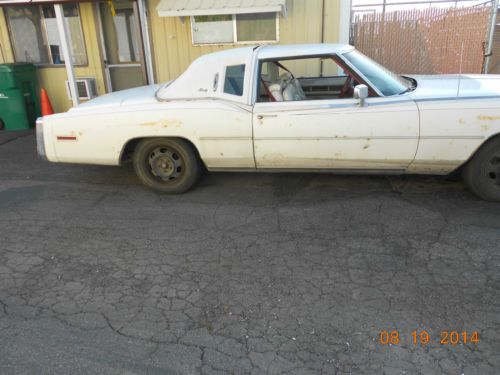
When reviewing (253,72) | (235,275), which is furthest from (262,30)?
(235,275)

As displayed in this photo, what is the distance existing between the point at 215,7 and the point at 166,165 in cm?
386

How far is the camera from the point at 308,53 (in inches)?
175

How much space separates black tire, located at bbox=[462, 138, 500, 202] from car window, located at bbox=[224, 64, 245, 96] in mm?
2501

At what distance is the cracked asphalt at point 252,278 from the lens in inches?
96.6

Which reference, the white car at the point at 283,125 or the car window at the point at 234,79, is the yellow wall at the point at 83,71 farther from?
the car window at the point at 234,79

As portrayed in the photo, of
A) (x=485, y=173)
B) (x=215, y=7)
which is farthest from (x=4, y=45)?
(x=485, y=173)

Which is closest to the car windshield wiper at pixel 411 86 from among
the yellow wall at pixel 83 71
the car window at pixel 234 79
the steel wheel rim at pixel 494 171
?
the steel wheel rim at pixel 494 171

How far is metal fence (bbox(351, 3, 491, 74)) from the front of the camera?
916cm

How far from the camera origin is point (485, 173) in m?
4.17

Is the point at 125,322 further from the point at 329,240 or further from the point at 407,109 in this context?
the point at 407,109

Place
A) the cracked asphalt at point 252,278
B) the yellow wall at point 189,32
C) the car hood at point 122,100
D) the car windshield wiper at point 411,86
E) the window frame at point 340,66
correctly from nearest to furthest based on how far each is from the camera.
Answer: the cracked asphalt at point 252,278, the window frame at point 340,66, the car windshield wiper at point 411,86, the car hood at point 122,100, the yellow wall at point 189,32

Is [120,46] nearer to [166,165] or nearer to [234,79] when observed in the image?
[166,165]

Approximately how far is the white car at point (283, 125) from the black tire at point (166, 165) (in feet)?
0.04

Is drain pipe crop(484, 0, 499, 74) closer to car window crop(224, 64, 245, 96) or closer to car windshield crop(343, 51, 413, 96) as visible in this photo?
car windshield crop(343, 51, 413, 96)
